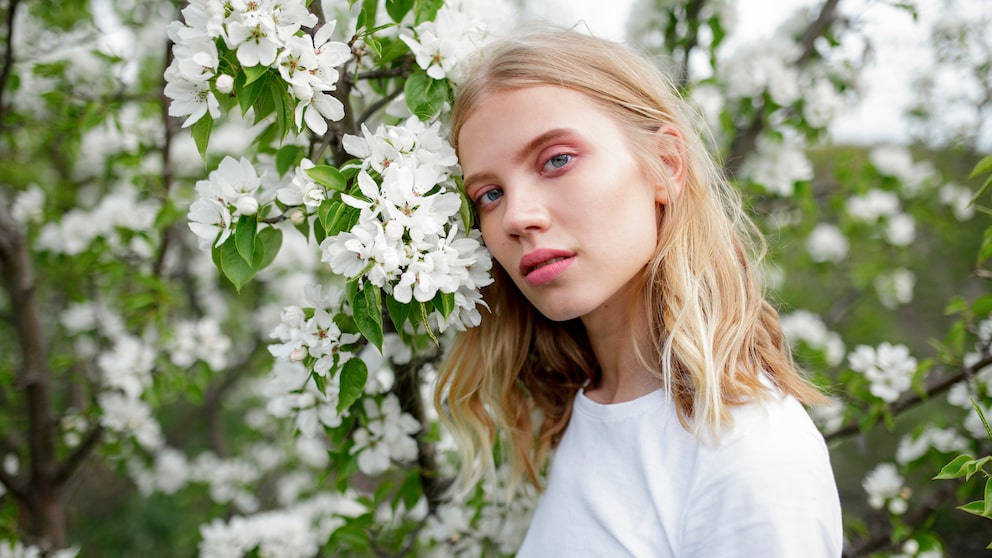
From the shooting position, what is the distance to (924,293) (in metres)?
5.68

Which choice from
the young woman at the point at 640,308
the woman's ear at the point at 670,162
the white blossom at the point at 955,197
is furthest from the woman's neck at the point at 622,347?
the white blossom at the point at 955,197

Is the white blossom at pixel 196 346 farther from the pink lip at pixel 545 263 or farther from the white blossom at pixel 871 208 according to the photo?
the white blossom at pixel 871 208

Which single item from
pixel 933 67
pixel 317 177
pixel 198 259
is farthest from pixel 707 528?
pixel 198 259

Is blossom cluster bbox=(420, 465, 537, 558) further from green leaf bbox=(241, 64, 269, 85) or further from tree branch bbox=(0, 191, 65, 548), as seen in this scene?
tree branch bbox=(0, 191, 65, 548)

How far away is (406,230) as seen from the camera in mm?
→ 1179

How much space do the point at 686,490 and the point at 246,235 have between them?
2.96 ft

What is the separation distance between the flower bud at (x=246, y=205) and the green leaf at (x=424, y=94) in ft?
1.21

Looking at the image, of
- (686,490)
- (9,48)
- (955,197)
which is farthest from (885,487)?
(9,48)

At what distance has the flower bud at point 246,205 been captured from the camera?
1.24 metres

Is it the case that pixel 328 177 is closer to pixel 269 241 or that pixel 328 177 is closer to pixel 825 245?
pixel 269 241

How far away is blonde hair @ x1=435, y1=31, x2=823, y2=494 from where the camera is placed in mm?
1318

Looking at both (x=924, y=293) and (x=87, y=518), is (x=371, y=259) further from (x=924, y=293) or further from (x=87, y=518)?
(x=924, y=293)

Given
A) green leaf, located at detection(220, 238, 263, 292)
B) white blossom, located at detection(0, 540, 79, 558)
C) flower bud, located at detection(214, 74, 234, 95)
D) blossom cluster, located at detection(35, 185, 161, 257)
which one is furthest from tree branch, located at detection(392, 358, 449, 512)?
blossom cluster, located at detection(35, 185, 161, 257)

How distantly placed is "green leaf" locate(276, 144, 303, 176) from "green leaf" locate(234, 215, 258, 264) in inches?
12.3
